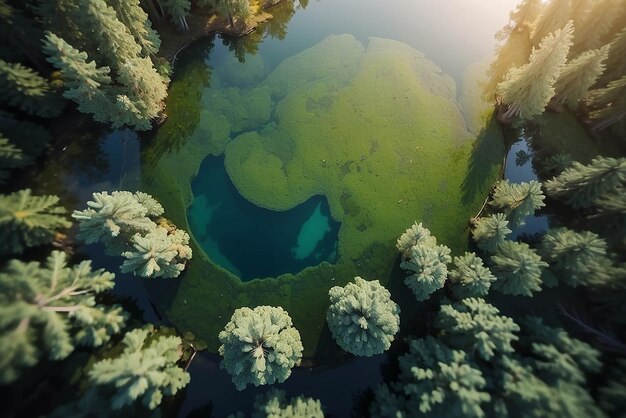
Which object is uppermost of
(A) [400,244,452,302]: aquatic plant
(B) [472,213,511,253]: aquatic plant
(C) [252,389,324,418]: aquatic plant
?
(B) [472,213,511,253]: aquatic plant

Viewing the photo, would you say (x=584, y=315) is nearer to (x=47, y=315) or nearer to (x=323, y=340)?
(x=323, y=340)

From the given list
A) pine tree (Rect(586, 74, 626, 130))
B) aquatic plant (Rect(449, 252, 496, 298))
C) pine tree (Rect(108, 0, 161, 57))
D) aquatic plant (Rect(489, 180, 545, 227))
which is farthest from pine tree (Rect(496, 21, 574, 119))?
pine tree (Rect(108, 0, 161, 57))

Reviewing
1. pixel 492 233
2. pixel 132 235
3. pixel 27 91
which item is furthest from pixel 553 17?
pixel 27 91

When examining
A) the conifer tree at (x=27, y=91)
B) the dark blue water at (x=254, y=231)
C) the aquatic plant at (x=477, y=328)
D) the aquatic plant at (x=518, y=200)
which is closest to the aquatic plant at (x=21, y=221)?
the conifer tree at (x=27, y=91)

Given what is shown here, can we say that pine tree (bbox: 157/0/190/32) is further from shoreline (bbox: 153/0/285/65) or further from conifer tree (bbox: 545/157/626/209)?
conifer tree (bbox: 545/157/626/209)

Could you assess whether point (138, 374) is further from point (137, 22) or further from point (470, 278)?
point (137, 22)

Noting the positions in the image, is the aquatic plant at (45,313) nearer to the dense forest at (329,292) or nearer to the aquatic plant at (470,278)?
the dense forest at (329,292)
